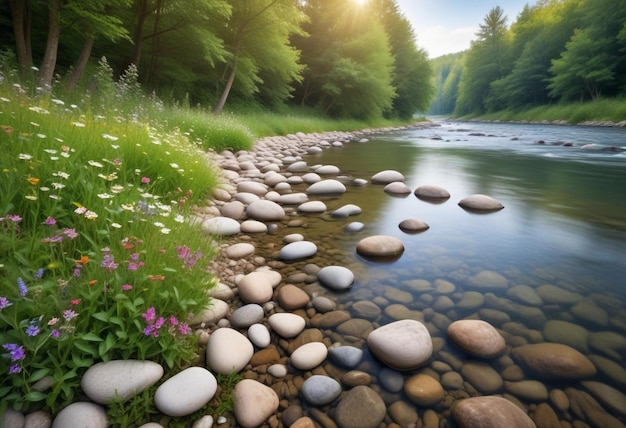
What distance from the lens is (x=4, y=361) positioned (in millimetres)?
1090

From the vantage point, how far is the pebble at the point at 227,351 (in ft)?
4.86

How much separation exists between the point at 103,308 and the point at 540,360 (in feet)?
7.16

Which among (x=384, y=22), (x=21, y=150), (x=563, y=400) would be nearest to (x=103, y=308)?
(x=21, y=150)

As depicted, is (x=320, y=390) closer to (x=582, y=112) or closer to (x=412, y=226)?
(x=412, y=226)

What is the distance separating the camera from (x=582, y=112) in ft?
81.9

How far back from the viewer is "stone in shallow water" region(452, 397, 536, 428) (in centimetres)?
125

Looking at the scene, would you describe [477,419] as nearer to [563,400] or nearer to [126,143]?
[563,400]

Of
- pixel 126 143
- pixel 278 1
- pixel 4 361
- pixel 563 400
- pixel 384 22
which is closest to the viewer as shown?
pixel 4 361

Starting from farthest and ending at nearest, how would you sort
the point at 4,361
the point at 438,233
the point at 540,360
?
the point at 438,233 → the point at 540,360 → the point at 4,361

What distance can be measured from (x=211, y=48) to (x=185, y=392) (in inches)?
411

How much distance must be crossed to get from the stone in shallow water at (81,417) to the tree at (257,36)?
11.4 metres

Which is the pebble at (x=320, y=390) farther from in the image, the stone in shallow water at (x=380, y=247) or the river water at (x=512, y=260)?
the stone in shallow water at (x=380, y=247)

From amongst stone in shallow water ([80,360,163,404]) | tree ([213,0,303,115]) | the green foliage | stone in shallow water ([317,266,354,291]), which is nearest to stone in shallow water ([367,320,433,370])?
stone in shallow water ([317,266,354,291])

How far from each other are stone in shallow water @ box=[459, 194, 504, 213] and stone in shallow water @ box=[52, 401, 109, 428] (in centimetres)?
430
